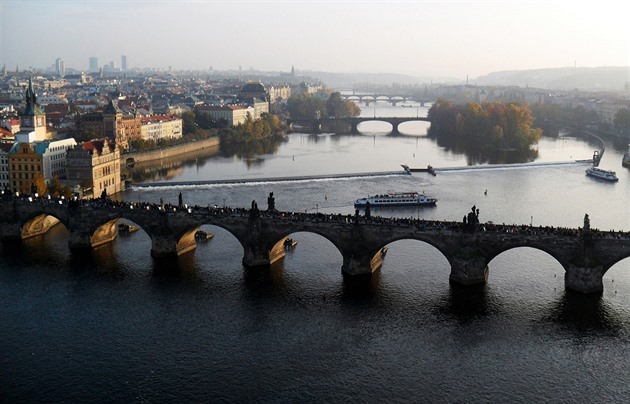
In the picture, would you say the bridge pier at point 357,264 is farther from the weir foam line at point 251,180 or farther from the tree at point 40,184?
the weir foam line at point 251,180

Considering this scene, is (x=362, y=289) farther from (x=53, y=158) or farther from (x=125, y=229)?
(x=53, y=158)

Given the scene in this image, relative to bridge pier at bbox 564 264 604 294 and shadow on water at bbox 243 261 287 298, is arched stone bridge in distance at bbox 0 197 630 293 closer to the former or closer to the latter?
bridge pier at bbox 564 264 604 294

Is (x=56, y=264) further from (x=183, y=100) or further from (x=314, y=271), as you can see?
(x=183, y=100)

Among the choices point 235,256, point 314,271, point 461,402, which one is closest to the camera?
point 461,402

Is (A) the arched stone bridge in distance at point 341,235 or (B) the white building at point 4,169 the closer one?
(A) the arched stone bridge in distance at point 341,235

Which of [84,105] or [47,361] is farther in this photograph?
[84,105]

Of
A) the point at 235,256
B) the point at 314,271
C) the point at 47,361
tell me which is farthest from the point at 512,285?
the point at 47,361

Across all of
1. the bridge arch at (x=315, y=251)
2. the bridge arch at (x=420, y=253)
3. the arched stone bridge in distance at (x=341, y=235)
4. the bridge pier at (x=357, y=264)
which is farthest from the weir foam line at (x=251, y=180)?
the bridge pier at (x=357, y=264)
